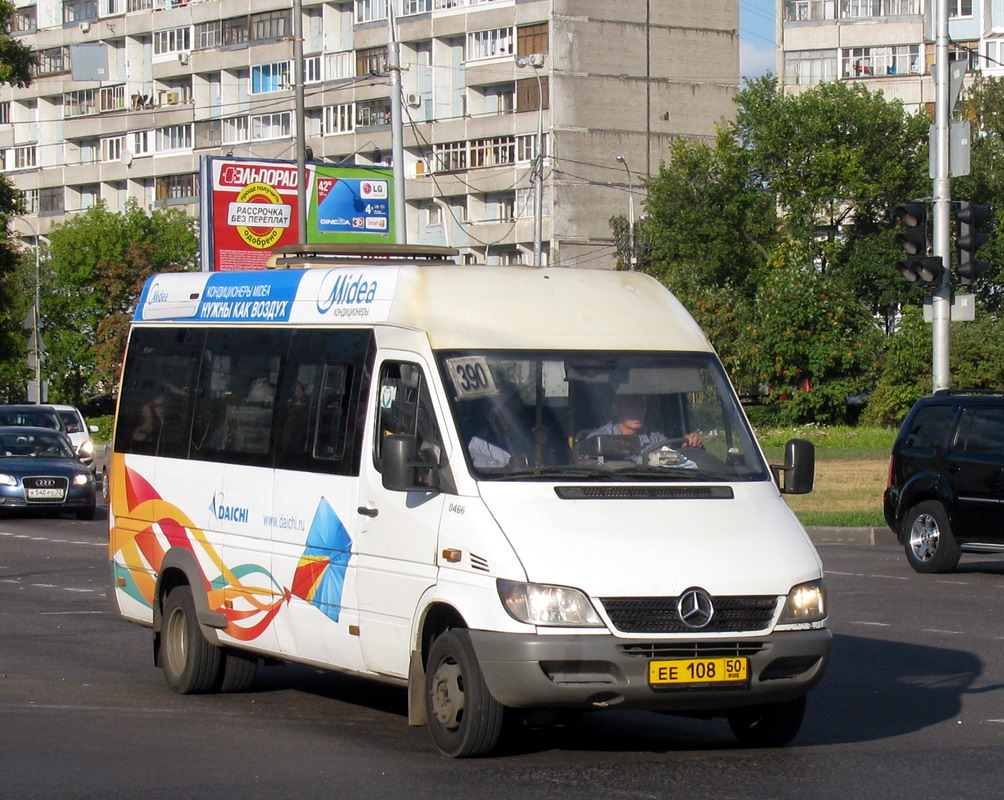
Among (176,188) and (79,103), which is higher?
(79,103)

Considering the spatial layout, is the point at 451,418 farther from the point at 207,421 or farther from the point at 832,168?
the point at 832,168

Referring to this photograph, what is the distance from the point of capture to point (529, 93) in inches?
3027

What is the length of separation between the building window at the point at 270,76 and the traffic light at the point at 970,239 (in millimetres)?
66996

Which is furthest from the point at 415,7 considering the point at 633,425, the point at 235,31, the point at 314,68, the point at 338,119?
the point at 633,425

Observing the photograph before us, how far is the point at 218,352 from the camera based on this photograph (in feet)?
34.6

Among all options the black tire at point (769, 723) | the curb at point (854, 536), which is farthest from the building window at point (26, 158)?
the black tire at point (769, 723)

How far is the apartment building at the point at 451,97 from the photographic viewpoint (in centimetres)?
7675

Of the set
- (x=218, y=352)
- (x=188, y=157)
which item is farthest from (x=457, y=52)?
(x=218, y=352)

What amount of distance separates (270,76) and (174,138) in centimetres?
792

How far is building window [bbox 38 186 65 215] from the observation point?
3900 inches

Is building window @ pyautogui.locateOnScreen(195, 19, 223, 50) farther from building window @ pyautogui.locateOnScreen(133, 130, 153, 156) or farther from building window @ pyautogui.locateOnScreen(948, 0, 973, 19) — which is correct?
building window @ pyautogui.locateOnScreen(948, 0, 973, 19)

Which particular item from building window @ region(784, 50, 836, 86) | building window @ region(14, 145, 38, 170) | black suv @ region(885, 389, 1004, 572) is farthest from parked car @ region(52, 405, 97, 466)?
building window @ region(14, 145, 38, 170)

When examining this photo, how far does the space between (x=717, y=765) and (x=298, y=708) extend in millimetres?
2763

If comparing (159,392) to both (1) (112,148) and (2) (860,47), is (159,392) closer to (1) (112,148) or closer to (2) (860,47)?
(2) (860,47)
